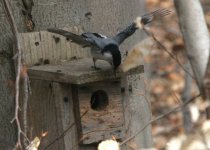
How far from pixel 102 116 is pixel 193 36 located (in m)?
1.63

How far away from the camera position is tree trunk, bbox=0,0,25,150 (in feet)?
14.1

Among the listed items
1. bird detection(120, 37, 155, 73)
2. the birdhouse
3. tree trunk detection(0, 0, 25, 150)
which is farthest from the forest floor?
bird detection(120, 37, 155, 73)

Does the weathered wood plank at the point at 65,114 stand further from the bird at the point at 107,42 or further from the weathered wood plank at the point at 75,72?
the bird at the point at 107,42

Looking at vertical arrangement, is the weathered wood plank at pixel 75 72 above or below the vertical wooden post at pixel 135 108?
above

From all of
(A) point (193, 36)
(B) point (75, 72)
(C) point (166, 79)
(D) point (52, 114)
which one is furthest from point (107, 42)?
(C) point (166, 79)

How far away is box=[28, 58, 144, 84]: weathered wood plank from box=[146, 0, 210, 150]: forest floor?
15.6 ft

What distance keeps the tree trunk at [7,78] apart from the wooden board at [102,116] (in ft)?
1.78

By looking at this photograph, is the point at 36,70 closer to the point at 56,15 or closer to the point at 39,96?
the point at 39,96

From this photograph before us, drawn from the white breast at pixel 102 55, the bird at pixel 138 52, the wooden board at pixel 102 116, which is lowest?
the wooden board at pixel 102 116

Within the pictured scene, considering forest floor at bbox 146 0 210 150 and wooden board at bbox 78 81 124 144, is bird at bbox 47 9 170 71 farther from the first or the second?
forest floor at bbox 146 0 210 150

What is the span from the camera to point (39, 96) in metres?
4.21

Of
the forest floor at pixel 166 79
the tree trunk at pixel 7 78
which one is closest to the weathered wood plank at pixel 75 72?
the tree trunk at pixel 7 78

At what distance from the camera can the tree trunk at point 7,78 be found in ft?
14.1

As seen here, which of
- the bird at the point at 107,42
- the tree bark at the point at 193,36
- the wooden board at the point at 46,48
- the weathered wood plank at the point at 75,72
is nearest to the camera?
the tree bark at the point at 193,36
